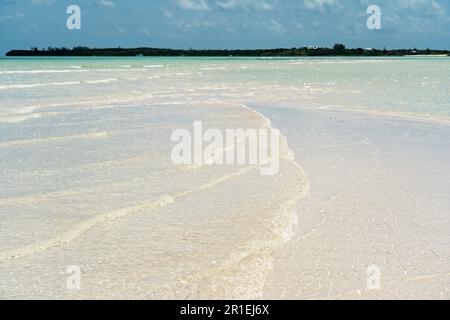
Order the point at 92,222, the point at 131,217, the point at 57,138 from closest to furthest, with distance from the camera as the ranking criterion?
the point at 92,222 → the point at 131,217 → the point at 57,138

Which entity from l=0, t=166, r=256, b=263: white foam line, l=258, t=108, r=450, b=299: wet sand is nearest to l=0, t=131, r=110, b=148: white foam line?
l=258, t=108, r=450, b=299: wet sand

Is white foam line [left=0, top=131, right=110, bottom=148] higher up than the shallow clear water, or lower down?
higher up

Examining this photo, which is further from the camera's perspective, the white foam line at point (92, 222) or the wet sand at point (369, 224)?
the white foam line at point (92, 222)

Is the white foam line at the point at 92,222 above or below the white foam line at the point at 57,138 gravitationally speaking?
below

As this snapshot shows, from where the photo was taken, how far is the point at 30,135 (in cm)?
939

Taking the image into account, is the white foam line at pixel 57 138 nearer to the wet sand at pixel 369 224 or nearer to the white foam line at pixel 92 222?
the wet sand at pixel 369 224

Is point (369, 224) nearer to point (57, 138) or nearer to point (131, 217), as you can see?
point (131, 217)

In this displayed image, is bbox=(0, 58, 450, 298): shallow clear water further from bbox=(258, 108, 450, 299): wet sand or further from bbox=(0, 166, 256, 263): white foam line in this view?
bbox=(258, 108, 450, 299): wet sand

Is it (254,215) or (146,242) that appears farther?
(254,215)

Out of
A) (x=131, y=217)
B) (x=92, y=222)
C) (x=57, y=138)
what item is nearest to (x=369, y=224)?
(x=131, y=217)

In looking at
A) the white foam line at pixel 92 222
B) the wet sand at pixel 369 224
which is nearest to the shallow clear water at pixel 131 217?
the white foam line at pixel 92 222

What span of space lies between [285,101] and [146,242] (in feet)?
43.8
